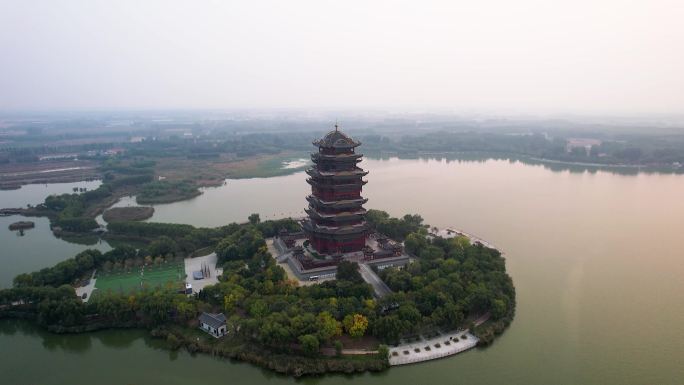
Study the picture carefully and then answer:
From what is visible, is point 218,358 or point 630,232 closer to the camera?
point 218,358

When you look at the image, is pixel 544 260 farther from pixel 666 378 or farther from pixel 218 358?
pixel 218 358

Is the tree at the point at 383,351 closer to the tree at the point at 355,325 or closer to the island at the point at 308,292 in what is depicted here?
the island at the point at 308,292

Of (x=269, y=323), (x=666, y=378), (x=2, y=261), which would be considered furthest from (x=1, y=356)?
(x=666, y=378)

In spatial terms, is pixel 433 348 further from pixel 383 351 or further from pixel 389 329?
pixel 383 351

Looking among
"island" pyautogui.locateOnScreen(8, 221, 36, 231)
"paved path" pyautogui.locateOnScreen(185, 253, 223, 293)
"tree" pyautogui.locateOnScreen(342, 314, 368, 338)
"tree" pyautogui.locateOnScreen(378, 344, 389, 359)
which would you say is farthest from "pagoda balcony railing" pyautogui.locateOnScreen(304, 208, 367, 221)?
"island" pyautogui.locateOnScreen(8, 221, 36, 231)

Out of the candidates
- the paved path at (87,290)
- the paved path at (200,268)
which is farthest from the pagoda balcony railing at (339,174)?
the paved path at (87,290)

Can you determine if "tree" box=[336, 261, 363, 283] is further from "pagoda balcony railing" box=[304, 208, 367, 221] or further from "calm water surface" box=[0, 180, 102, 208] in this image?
"calm water surface" box=[0, 180, 102, 208]
